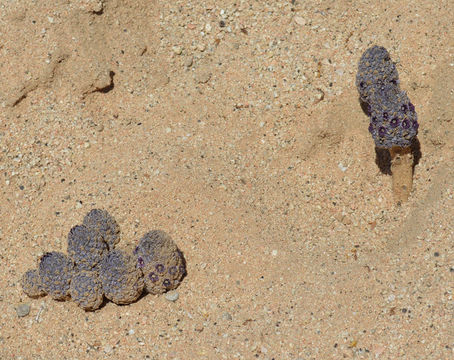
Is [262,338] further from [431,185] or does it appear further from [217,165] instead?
[431,185]

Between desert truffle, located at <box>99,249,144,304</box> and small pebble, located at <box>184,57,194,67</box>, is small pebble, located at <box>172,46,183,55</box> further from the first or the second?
desert truffle, located at <box>99,249,144,304</box>

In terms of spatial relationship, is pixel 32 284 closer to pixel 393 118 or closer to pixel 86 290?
pixel 86 290

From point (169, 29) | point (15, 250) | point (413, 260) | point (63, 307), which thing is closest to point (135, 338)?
point (63, 307)

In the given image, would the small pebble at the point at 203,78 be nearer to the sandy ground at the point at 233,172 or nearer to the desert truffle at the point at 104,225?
the sandy ground at the point at 233,172

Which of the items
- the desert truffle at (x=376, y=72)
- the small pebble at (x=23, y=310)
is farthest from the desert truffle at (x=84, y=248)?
the desert truffle at (x=376, y=72)

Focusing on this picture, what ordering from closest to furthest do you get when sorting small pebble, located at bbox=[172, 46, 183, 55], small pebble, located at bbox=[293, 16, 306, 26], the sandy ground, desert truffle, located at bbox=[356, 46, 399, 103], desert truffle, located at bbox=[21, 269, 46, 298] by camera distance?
the sandy ground
desert truffle, located at bbox=[21, 269, 46, 298]
desert truffle, located at bbox=[356, 46, 399, 103]
small pebble, located at bbox=[293, 16, 306, 26]
small pebble, located at bbox=[172, 46, 183, 55]

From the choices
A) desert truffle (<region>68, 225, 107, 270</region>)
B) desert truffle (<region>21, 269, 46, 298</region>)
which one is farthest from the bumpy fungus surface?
desert truffle (<region>21, 269, 46, 298</region>)
